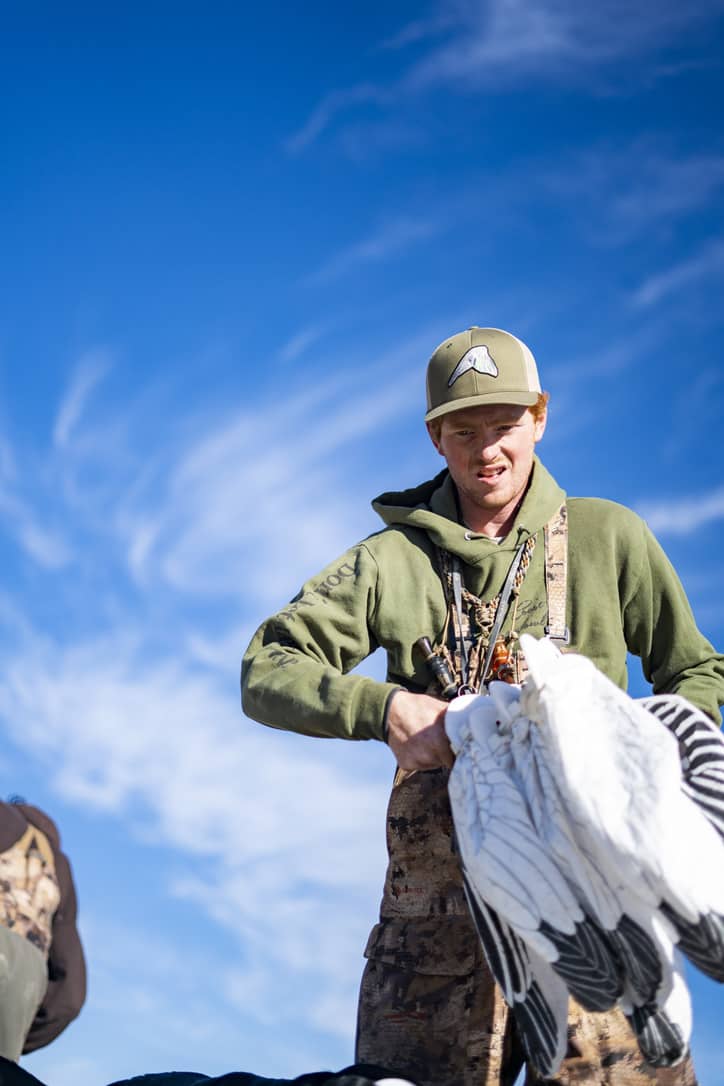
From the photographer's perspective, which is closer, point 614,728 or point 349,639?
point 614,728

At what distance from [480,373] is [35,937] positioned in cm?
240

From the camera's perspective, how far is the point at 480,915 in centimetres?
341

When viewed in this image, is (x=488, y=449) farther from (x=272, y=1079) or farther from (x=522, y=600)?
(x=272, y=1079)

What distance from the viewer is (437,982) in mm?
4184

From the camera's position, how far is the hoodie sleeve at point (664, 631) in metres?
4.58

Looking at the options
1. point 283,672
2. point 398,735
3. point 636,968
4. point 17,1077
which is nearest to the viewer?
point 636,968

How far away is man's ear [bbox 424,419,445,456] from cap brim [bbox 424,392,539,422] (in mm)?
200

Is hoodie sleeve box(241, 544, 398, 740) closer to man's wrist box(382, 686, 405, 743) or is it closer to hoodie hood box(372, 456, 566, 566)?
man's wrist box(382, 686, 405, 743)

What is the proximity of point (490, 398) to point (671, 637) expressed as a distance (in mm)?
1027

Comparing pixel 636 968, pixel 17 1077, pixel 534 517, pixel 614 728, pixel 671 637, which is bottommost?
pixel 17 1077

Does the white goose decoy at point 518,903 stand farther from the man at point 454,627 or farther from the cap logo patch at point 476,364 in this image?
the cap logo patch at point 476,364

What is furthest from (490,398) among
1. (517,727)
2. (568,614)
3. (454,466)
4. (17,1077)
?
(17,1077)

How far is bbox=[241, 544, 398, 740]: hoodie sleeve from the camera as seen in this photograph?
3.96 m

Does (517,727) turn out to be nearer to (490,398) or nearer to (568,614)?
(568,614)
